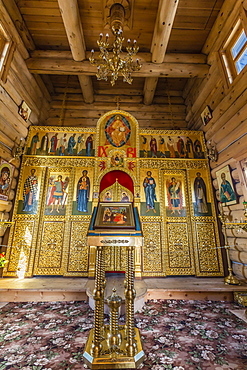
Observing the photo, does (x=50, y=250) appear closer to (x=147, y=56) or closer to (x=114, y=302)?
(x=114, y=302)

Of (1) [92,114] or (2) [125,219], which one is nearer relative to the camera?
(2) [125,219]

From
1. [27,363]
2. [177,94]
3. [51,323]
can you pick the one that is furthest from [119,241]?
[177,94]

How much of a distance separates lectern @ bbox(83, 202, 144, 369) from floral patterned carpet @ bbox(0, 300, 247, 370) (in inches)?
7.3

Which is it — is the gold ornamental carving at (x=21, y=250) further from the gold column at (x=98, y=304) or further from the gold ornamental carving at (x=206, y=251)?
the gold ornamental carving at (x=206, y=251)

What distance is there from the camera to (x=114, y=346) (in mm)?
2188

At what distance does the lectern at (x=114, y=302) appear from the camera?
2068 millimetres

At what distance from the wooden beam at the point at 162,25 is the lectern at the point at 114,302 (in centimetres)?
489

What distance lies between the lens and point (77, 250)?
546 cm

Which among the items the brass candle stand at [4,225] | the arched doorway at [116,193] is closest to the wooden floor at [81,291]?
the arched doorway at [116,193]

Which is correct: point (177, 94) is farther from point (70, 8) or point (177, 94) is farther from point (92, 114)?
point (70, 8)

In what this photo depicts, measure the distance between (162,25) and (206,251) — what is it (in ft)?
20.8

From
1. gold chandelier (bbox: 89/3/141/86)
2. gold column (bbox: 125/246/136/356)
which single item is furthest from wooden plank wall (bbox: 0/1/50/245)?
gold column (bbox: 125/246/136/356)

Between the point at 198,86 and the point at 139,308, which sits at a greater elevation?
the point at 198,86

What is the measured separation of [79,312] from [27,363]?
1.46 meters
